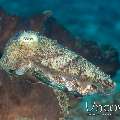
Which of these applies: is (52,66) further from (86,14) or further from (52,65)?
(86,14)

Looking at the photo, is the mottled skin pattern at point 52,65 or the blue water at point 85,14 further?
the blue water at point 85,14

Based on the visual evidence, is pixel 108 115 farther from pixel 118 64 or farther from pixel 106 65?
pixel 118 64

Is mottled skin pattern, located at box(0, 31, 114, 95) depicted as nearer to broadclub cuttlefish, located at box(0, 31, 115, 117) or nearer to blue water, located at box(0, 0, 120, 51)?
broadclub cuttlefish, located at box(0, 31, 115, 117)

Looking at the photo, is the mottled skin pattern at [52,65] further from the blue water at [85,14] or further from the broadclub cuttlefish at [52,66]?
the blue water at [85,14]

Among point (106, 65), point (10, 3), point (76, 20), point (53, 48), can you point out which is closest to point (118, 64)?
point (106, 65)

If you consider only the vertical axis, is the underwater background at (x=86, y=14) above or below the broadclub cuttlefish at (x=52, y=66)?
above

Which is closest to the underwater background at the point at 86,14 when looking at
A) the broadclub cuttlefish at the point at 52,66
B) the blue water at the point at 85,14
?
the blue water at the point at 85,14

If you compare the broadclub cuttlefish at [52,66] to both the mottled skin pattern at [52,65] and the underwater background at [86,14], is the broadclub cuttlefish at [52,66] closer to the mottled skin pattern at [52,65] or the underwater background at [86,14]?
the mottled skin pattern at [52,65]
